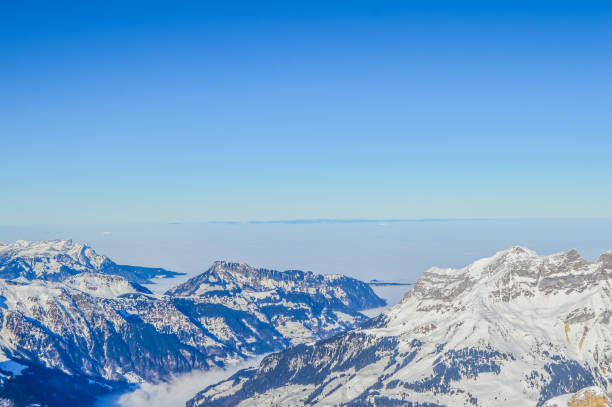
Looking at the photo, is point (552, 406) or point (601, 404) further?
point (552, 406)
